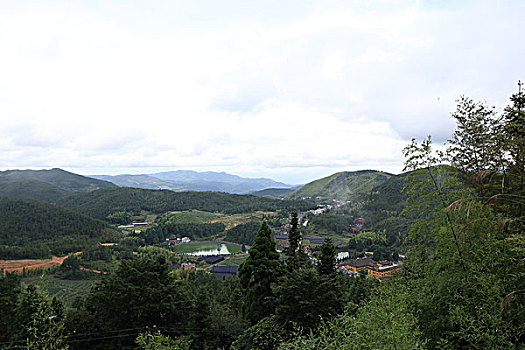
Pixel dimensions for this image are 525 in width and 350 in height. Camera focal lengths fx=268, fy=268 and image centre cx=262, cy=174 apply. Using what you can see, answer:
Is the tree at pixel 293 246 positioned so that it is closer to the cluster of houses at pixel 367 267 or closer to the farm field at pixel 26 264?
the cluster of houses at pixel 367 267

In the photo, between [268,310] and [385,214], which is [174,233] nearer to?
[385,214]

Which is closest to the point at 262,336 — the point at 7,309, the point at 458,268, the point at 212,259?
the point at 458,268

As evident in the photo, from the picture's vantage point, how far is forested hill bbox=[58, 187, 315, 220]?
499ft

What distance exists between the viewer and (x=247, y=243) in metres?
102

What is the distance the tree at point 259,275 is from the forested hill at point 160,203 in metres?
139

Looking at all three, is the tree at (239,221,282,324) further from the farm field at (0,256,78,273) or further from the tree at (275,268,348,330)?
the farm field at (0,256,78,273)

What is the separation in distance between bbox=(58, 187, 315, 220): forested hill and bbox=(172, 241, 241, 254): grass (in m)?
52.0

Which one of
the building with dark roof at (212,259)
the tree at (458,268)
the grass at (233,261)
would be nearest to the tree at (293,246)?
the tree at (458,268)

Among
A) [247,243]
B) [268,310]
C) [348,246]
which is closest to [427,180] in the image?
[268,310]

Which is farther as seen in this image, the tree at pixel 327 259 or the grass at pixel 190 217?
the grass at pixel 190 217

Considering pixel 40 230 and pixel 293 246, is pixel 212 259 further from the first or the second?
pixel 40 230

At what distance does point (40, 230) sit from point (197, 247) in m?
51.4

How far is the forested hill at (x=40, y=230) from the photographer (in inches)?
2898

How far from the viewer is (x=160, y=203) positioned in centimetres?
16438
